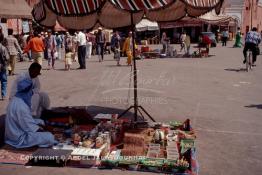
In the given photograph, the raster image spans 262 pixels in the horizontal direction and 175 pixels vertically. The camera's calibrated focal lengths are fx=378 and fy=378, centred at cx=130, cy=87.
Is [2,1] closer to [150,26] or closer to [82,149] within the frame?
[82,149]

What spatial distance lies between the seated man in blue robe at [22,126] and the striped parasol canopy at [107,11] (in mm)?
1407

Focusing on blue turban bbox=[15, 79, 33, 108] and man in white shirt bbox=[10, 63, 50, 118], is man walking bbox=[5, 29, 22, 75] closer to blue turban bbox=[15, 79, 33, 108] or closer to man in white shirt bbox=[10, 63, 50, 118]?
man in white shirt bbox=[10, 63, 50, 118]

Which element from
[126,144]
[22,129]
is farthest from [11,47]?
[126,144]

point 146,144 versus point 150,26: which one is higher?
point 150,26

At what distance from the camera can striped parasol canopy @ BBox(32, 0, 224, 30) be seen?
17.7 ft

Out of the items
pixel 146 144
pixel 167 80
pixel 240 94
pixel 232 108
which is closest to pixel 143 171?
pixel 146 144

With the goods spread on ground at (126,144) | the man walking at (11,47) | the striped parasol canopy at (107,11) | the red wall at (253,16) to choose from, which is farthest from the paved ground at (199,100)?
the red wall at (253,16)

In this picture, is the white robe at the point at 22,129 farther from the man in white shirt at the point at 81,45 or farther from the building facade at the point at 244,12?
the building facade at the point at 244,12

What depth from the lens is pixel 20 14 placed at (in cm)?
1778

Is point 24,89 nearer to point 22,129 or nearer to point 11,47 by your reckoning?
point 22,129

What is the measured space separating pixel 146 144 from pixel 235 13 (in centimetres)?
5949

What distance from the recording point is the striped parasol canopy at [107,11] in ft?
17.7

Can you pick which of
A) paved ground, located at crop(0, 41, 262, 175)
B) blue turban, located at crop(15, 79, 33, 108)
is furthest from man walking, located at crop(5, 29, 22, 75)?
blue turban, located at crop(15, 79, 33, 108)

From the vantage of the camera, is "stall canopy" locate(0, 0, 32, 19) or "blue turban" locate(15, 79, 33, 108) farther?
"stall canopy" locate(0, 0, 32, 19)
